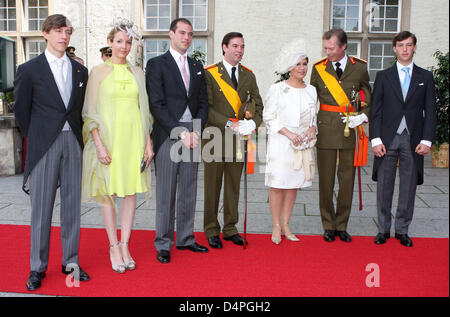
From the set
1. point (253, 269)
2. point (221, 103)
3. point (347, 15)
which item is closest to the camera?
point (253, 269)

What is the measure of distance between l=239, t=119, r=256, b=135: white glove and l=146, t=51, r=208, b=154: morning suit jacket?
1.06 feet

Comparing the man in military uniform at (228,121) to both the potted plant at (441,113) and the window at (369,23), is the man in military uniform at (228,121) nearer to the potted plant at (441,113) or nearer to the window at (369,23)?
the potted plant at (441,113)

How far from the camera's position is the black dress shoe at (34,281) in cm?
295

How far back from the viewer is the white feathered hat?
382 cm

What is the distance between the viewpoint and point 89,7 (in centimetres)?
1102

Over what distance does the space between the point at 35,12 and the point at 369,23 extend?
8.11 m

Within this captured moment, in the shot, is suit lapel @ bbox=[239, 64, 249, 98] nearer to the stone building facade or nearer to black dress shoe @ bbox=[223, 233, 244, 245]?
black dress shoe @ bbox=[223, 233, 244, 245]

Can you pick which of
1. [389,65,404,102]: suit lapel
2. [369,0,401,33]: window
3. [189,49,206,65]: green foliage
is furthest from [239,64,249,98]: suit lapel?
[369,0,401,33]: window

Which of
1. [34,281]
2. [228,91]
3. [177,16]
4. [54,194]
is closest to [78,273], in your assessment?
[34,281]

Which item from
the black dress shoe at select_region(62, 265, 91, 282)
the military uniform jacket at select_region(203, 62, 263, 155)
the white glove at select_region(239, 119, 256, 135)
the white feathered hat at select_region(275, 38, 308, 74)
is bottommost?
the black dress shoe at select_region(62, 265, 91, 282)

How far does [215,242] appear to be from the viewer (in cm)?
391

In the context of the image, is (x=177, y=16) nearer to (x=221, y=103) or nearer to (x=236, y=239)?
(x=221, y=103)

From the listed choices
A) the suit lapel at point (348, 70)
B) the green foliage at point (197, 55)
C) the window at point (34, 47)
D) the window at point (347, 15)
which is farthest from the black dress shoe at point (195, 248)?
the window at point (34, 47)
